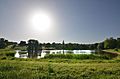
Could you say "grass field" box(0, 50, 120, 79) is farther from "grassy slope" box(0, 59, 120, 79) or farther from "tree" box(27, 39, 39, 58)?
"tree" box(27, 39, 39, 58)

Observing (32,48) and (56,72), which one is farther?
(32,48)

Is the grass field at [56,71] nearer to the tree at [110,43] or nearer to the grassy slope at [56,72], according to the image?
the grassy slope at [56,72]

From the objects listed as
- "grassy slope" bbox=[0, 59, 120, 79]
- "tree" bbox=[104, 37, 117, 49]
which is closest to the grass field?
"grassy slope" bbox=[0, 59, 120, 79]

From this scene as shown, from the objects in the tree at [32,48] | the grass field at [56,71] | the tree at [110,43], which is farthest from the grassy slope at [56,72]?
the tree at [110,43]

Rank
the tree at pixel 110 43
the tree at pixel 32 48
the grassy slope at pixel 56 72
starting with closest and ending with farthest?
1. the grassy slope at pixel 56 72
2. the tree at pixel 32 48
3. the tree at pixel 110 43

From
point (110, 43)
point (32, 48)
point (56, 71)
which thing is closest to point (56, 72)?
point (56, 71)

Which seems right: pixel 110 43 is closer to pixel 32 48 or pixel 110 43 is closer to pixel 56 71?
pixel 32 48

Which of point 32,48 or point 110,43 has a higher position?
point 110,43

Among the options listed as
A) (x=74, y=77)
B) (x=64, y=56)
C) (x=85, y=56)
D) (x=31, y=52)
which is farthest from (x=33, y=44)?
(x=74, y=77)

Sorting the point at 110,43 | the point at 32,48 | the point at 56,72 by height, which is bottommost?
the point at 56,72

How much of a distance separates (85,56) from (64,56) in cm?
277

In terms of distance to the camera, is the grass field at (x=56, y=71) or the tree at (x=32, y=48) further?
the tree at (x=32, y=48)

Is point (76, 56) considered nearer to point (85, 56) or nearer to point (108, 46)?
point (85, 56)

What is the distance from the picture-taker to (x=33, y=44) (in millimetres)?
34750
